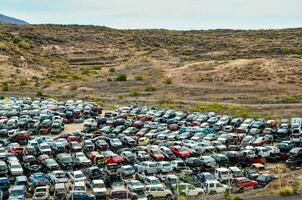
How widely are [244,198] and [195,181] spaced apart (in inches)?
225

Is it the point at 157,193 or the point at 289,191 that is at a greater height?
the point at 289,191

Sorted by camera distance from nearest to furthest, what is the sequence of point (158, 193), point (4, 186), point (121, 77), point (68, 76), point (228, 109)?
point (158, 193)
point (4, 186)
point (228, 109)
point (121, 77)
point (68, 76)

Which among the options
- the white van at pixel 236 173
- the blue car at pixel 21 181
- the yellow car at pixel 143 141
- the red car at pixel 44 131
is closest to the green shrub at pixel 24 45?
the red car at pixel 44 131

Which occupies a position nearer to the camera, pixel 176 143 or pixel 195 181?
pixel 195 181

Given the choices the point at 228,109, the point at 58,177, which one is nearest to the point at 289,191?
the point at 58,177

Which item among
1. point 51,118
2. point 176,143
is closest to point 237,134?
point 176,143

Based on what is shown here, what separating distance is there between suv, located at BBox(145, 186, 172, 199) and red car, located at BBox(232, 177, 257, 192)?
14.1ft

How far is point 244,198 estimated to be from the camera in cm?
2831

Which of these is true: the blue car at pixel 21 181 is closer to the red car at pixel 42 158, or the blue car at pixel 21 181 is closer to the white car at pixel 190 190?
the red car at pixel 42 158

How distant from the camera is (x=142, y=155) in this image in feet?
135

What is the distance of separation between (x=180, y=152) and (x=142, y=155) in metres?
3.08

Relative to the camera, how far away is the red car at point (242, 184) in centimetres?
3309

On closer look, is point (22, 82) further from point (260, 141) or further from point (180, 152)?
point (180, 152)

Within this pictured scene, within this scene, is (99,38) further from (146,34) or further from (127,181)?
(127,181)
